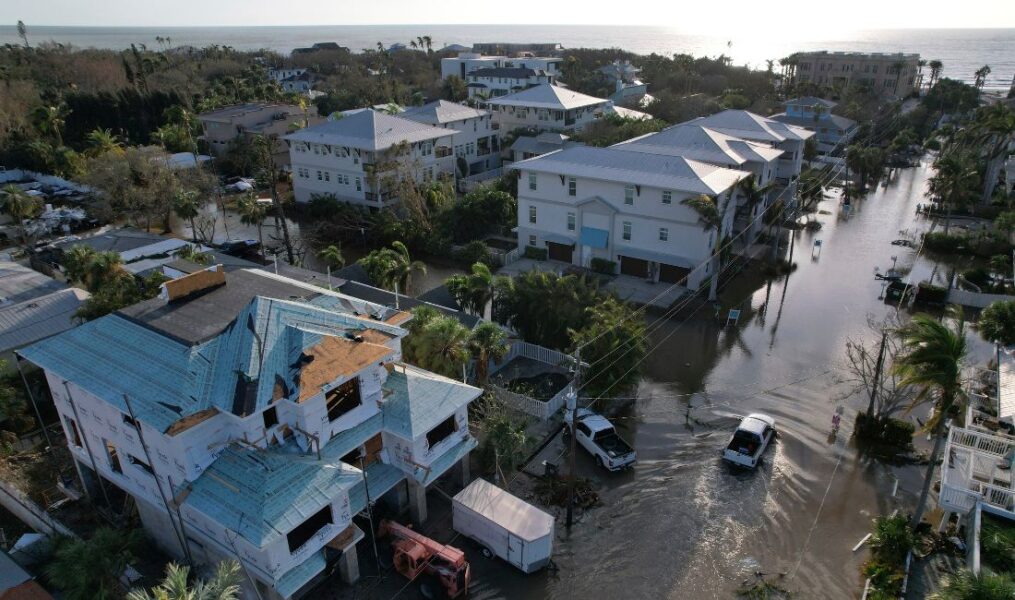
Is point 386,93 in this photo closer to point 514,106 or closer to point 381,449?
point 514,106

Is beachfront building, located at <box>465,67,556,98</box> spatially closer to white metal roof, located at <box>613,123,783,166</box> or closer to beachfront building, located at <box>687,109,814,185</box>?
beachfront building, located at <box>687,109,814,185</box>

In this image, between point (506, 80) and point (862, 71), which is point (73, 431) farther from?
point (862, 71)

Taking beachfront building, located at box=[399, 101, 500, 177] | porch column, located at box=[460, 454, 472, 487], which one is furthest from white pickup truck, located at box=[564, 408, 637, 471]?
beachfront building, located at box=[399, 101, 500, 177]

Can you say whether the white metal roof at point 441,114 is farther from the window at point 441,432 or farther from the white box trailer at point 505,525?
the white box trailer at point 505,525

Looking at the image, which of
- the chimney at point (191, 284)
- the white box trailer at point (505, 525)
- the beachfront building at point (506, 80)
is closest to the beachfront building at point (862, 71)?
the beachfront building at point (506, 80)

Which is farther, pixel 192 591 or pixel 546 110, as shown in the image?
pixel 546 110

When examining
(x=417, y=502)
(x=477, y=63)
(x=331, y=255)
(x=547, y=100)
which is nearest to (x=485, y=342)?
(x=417, y=502)
